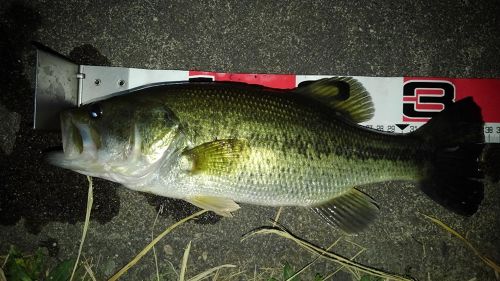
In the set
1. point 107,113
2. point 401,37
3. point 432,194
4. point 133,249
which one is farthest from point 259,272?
point 401,37

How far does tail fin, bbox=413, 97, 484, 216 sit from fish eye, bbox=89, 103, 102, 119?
5.99 ft

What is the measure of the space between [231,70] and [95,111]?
953mm

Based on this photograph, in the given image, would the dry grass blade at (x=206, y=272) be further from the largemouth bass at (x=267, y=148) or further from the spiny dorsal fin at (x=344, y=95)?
the spiny dorsal fin at (x=344, y=95)

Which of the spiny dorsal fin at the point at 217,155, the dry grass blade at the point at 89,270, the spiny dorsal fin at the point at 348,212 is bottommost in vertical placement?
the dry grass blade at the point at 89,270

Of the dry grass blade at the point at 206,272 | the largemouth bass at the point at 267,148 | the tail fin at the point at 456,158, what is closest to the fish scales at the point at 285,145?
the largemouth bass at the point at 267,148

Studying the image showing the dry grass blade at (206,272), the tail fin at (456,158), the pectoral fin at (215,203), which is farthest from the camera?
the dry grass blade at (206,272)

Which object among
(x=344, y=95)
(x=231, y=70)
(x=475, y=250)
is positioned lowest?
(x=475, y=250)

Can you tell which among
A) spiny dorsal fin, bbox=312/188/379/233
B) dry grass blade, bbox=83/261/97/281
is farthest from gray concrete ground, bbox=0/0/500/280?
spiny dorsal fin, bbox=312/188/379/233

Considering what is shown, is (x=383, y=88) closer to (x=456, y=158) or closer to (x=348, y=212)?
(x=456, y=158)

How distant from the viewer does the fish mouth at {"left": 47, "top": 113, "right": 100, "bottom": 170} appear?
1759 mm

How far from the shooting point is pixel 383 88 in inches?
91.4

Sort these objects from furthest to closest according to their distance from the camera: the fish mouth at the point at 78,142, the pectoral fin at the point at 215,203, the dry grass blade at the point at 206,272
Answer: the dry grass blade at the point at 206,272, the pectoral fin at the point at 215,203, the fish mouth at the point at 78,142

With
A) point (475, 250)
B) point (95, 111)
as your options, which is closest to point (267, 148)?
point (95, 111)

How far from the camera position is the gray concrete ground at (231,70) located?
229 cm
